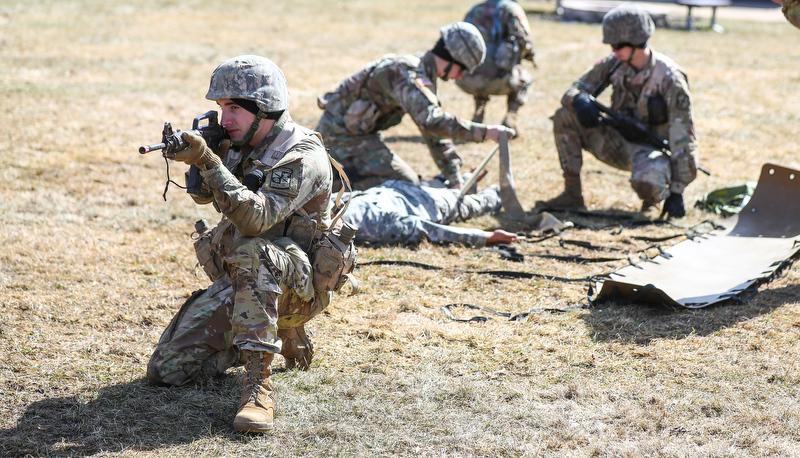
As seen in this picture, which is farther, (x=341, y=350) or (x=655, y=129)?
(x=655, y=129)

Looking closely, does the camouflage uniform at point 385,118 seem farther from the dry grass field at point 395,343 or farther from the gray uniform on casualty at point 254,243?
the gray uniform on casualty at point 254,243

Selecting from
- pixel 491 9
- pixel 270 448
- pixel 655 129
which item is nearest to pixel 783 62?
pixel 491 9

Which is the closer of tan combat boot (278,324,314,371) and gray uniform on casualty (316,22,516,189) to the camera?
tan combat boot (278,324,314,371)

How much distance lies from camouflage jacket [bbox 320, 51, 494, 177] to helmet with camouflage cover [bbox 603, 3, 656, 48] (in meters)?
1.54

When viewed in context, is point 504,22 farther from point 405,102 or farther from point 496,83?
point 405,102

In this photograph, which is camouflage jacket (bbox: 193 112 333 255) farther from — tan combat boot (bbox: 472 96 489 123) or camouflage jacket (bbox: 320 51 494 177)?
tan combat boot (bbox: 472 96 489 123)

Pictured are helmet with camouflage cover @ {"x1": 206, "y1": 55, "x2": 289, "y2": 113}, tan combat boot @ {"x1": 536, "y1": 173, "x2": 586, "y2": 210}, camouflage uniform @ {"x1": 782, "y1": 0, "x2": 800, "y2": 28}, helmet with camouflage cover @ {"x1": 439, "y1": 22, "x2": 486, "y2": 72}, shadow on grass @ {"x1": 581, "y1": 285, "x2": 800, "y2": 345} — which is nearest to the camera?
helmet with camouflage cover @ {"x1": 206, "y1": 55, "x2": 289, "y2": 113}

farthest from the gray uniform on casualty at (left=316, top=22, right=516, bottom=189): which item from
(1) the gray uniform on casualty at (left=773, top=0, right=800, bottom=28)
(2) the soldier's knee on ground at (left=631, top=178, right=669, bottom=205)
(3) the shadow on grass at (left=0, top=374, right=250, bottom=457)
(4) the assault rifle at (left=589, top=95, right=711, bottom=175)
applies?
(3) the shadow on grass at (left=0, top=374, right=250, bottom=457)

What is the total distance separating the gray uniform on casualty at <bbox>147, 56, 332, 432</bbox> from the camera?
11.7 feet

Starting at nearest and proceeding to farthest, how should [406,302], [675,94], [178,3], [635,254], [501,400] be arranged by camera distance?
1. [501,400]
2. [406,302]
3. [635,254]
4. [675,94]
5. [178,3]

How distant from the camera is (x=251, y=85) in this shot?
3770mm

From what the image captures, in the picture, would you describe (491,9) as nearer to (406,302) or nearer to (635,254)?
(635,254)

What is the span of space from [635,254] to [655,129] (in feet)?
5.54

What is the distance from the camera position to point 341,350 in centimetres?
454
